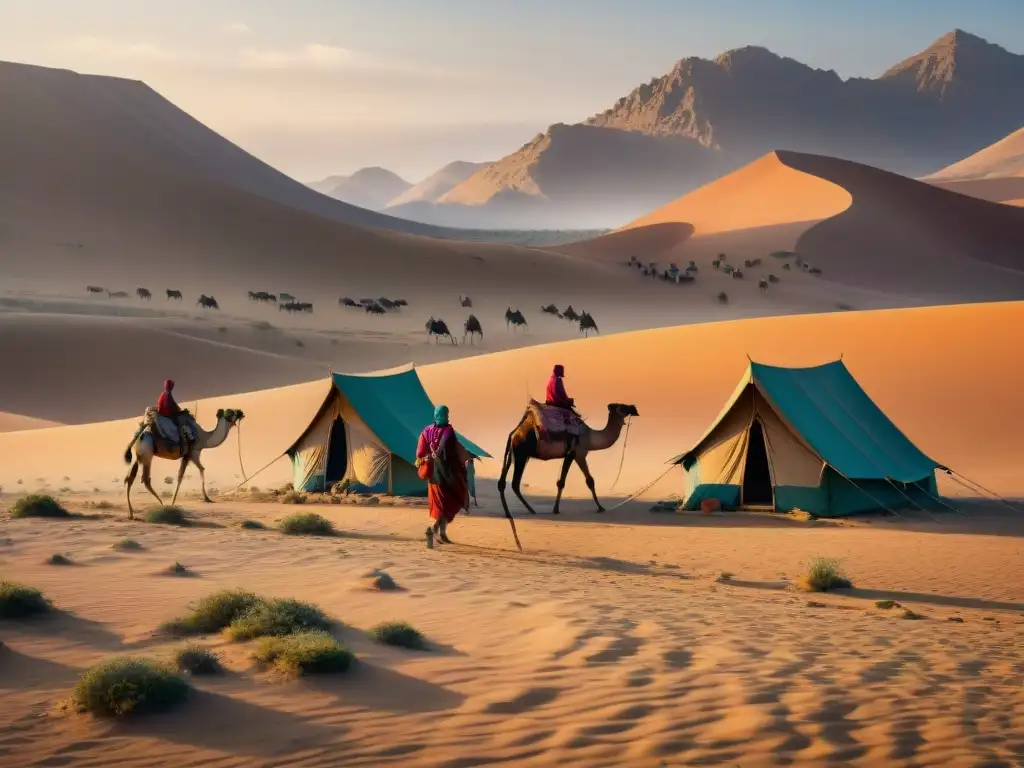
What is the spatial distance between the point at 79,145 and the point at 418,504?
300 feet

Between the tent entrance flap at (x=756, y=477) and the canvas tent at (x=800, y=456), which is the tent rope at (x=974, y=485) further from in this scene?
the tent entrance flap at (x=756, y=477)

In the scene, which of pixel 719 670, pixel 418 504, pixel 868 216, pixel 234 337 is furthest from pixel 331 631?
pixel 868 216

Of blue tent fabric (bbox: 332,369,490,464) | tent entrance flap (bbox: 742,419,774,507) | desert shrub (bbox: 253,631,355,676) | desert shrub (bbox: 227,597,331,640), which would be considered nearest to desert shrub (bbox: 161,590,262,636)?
desert shrub (bbox: 227,597,331,640)

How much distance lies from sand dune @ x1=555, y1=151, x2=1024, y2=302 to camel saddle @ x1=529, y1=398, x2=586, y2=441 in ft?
201

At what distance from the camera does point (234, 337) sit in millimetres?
52125

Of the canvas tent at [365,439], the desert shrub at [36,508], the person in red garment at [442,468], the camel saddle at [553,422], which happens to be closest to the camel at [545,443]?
the camel saddle at [553,422]

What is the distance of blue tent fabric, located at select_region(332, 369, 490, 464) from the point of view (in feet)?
61.5

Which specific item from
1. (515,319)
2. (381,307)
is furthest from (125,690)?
(381,307)

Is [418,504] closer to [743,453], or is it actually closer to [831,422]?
A: [743,453]

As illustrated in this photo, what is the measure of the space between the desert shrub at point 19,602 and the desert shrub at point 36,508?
6607mm

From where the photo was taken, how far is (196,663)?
7395 millimetres

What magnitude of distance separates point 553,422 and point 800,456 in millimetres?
3583

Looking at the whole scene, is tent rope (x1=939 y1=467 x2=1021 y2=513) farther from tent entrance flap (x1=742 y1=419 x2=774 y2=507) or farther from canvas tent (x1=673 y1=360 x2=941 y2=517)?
tent entrance flap (x1=742 y1=419 x2=774 y2=507)

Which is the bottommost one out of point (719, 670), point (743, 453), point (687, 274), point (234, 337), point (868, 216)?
point (719, 670)
